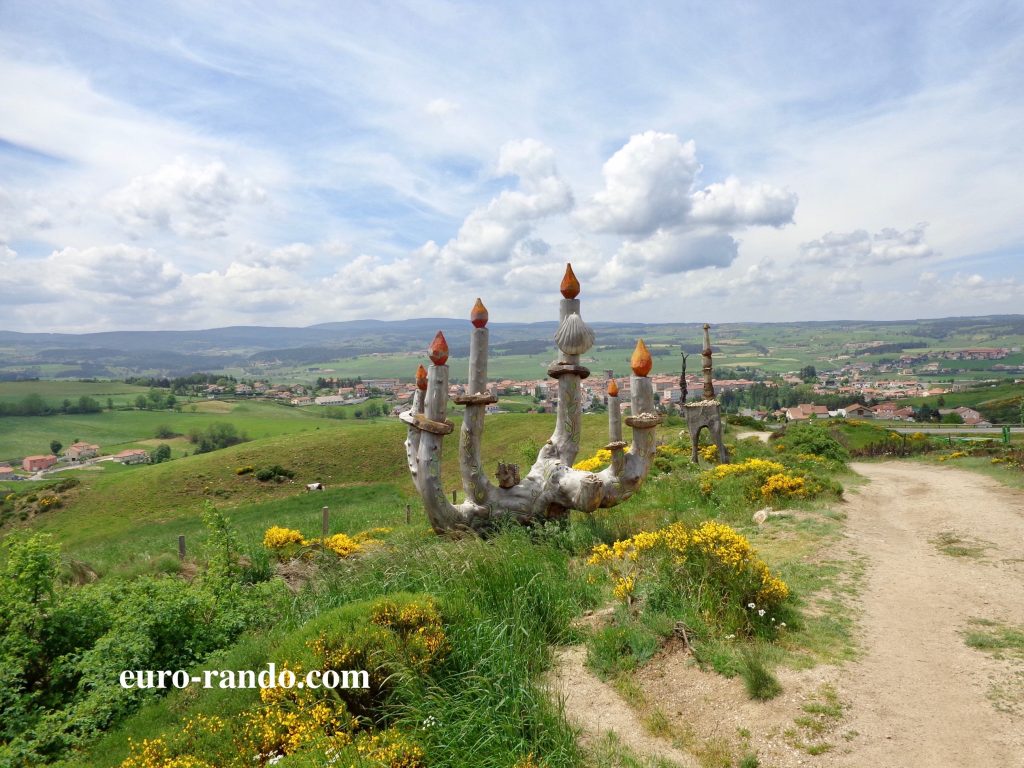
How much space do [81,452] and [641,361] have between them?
78.4 m

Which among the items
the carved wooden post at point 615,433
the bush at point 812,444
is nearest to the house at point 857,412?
the bush at point 812,444

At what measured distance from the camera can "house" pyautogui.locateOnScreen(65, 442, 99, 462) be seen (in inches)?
2530

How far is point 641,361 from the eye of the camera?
9484 millimetres

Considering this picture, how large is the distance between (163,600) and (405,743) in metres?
4.89

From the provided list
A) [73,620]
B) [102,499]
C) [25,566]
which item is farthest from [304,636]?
[102,499]

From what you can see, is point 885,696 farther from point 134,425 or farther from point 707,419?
point 134,425

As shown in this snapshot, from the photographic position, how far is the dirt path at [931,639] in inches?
181

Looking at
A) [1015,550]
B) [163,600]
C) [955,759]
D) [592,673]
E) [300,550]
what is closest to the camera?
[955,759]

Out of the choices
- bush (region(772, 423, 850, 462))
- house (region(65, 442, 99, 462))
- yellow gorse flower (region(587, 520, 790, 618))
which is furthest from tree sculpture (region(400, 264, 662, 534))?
house (region(65, 442, 99, 462))

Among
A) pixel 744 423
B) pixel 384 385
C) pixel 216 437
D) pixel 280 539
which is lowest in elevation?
pixel 384 385

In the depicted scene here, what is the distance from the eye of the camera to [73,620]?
682 cm

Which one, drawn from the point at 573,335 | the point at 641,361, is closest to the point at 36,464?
the point at 573,335

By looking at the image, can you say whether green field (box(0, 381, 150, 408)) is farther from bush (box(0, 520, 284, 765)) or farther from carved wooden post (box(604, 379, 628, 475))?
carved wooden post (box(604, 379, 628, 475))

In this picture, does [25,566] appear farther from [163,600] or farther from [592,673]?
[592,673]
